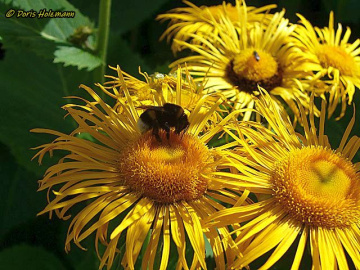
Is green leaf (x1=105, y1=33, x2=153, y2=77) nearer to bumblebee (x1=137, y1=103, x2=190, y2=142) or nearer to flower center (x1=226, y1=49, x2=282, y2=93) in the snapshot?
flower center (x1=226, y1=49, x2=282, y2=93)

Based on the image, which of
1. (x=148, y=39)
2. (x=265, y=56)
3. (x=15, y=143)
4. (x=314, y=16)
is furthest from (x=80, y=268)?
(x=314, y=16)

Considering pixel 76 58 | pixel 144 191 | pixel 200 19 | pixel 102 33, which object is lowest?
pixel 144 191

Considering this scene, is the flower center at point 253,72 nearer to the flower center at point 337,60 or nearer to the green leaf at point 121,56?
the flower center at point 337,60

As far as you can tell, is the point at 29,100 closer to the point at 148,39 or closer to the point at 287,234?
the point at 148,39

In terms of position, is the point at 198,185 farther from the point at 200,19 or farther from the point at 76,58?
the point at 200,19

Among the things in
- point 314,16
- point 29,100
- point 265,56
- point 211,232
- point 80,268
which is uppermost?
point 314,16

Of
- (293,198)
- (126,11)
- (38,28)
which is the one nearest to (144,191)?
(293,198)

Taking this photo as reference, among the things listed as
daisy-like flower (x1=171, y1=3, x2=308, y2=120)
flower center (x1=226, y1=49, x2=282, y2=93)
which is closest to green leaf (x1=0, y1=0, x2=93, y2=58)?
daisy-like flower (x1=171, y1=3, x2=308, y2=120)
